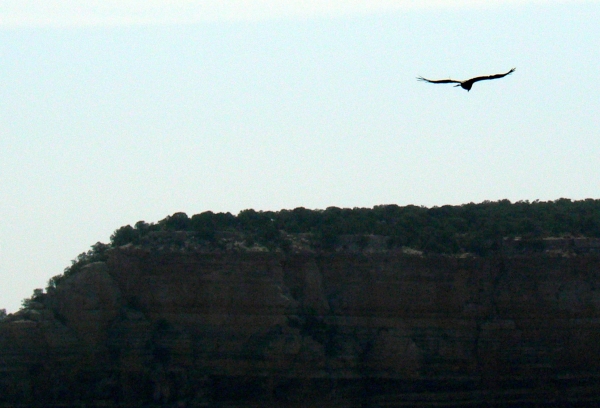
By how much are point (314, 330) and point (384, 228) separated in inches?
196

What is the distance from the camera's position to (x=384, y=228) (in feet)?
153

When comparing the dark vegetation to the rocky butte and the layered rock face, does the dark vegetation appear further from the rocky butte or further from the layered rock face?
the layered rock face

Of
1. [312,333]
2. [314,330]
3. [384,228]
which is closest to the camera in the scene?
[312,333]

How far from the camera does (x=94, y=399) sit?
4378 centimetres

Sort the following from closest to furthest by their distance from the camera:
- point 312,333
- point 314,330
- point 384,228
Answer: point 312,333 → point 314,330 → point 384,228

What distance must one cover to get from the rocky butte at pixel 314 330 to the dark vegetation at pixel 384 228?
55cm

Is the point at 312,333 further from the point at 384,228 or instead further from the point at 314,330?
the point at 384,228

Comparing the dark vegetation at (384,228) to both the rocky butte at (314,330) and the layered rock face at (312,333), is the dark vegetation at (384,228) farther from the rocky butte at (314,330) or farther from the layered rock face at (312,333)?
the layered rock face at (312,333)

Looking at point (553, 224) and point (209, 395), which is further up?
point (553, 224)

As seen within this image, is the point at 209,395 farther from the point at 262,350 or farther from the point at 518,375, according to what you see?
the point at 518,375

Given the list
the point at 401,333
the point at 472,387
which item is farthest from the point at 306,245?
the point at 472,387

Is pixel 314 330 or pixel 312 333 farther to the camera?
pixel 314 330

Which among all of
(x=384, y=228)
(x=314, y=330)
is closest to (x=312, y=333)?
(x=314, y=330)

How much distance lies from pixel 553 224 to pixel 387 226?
5.70 metres
